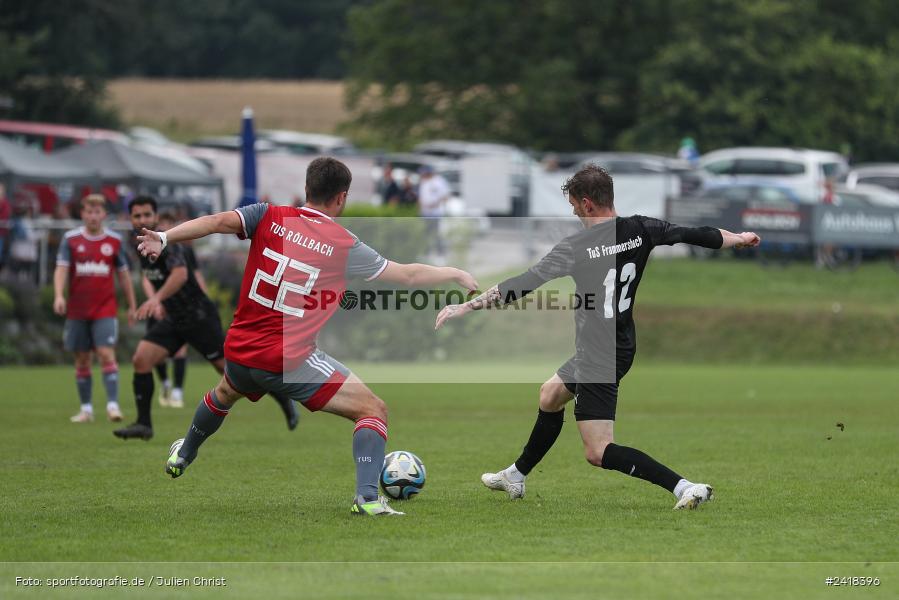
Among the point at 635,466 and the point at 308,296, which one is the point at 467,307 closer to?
the point at 308,296

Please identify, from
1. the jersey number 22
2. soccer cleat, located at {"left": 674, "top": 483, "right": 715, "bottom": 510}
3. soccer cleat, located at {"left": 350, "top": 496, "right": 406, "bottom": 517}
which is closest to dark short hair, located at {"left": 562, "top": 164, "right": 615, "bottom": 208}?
the jersey number 22

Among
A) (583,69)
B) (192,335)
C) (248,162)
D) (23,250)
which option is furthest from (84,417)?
(583,69)

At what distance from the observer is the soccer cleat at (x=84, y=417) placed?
14258mm

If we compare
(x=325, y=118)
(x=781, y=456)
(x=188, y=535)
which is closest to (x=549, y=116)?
(x=325, y=118)

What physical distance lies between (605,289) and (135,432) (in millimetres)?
5540

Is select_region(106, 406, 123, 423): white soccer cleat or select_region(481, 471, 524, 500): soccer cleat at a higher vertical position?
select_region(481, 471, 524, 500): soccer cleat

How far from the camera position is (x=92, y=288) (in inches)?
552

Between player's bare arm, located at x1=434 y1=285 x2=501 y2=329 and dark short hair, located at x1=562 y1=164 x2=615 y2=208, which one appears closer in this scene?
player's bare arm, located at x1=434 y1=285 x2=501 y2=329

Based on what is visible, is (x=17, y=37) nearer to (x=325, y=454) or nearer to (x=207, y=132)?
(x=207, y=132)

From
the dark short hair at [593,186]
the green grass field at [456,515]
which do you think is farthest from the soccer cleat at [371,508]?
the dark short hair at [593,186]

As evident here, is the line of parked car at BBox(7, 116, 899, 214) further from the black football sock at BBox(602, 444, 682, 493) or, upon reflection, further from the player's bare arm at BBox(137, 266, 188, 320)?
the black football sock at BBox(602, 444, 682, 493)

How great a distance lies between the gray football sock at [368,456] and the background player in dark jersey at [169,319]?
471 cm

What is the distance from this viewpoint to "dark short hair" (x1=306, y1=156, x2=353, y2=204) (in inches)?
316

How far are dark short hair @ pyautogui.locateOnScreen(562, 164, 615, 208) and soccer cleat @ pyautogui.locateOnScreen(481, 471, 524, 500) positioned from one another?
6.39 feet
